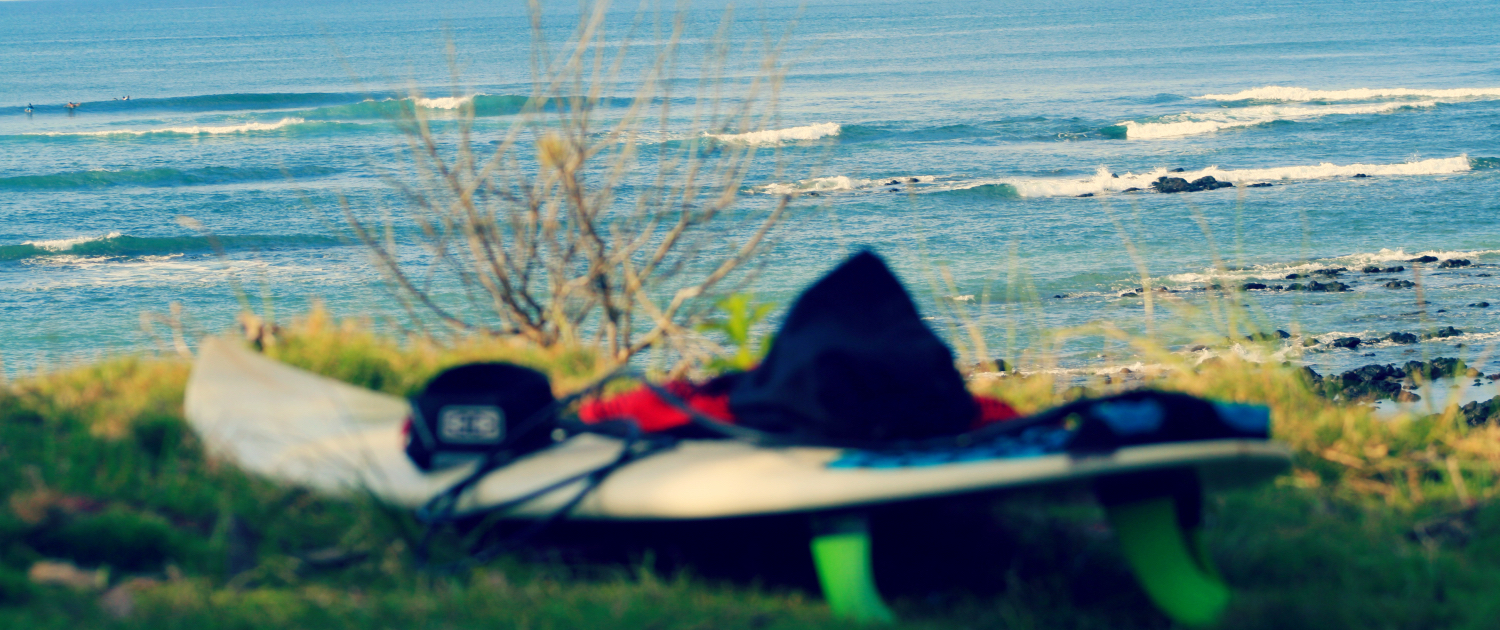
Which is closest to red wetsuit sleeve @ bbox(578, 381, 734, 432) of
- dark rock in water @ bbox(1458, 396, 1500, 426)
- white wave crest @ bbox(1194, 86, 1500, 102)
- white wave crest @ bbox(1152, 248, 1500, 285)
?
dark rock in water @ bbox(1458, 396, 1500, 426)

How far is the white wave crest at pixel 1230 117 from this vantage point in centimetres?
2688

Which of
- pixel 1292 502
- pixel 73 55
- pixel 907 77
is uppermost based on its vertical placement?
pixel 73 55

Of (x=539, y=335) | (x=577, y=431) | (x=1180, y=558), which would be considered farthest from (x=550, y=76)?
(x=1180, y=558)

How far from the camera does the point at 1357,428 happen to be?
3.07 m

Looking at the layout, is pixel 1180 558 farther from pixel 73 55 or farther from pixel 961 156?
pixel 73 55

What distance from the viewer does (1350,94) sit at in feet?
105

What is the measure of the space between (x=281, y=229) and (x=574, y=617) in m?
17.2

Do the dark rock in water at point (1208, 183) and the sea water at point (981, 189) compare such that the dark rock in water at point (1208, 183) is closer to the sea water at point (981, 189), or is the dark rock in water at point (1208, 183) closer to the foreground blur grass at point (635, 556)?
the sea water at point (981, 189)

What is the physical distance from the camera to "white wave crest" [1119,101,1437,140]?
1058 inches

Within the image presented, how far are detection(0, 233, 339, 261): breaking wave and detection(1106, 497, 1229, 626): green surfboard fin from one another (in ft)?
53.3

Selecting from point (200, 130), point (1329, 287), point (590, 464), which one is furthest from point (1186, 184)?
point (200, 130)

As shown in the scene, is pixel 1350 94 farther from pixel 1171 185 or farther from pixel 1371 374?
pixel 1371 374

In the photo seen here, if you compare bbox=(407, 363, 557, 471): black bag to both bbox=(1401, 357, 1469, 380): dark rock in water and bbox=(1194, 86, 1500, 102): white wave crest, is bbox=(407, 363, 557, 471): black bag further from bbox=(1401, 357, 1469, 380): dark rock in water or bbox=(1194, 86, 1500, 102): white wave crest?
bbox=(1194, 86, 1500, 102): white wave crest

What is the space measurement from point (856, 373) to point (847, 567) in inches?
17.7
